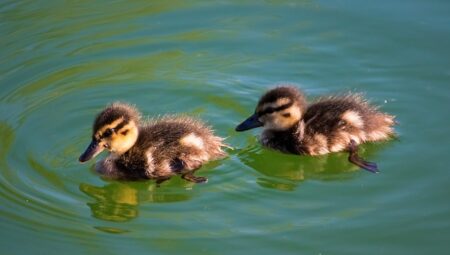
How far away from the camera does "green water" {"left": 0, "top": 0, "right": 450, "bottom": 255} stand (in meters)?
5.18

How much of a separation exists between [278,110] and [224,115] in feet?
2.58

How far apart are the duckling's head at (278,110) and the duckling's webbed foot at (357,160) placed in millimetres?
429

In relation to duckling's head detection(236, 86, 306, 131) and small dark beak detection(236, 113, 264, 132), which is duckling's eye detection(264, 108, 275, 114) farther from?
small dark beak detection(236, 113, 264, 132)

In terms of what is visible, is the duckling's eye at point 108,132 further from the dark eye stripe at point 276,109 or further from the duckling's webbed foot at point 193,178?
the dark eye stripe at point 276,109

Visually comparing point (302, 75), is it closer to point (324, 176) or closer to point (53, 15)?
point (324, 176)

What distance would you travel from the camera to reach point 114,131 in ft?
18.6

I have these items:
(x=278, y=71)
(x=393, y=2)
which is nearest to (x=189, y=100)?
(x=278, y=71)


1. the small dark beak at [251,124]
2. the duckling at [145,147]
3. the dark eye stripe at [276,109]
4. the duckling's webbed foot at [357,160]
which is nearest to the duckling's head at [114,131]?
the duckling at [145,147]

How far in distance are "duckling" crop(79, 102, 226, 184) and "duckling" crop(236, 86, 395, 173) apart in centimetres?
46

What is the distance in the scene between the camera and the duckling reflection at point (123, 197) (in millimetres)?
5488

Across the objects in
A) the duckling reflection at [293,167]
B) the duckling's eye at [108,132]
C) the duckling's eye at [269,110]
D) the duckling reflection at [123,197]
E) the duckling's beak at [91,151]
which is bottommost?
the duckling reflection at [123,197]

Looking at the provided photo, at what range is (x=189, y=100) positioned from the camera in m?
6.90

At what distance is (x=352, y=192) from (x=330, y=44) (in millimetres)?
A: 2412

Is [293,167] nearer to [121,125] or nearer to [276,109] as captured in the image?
[276,109]
